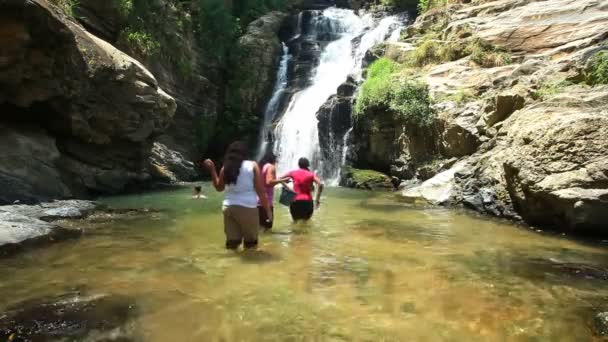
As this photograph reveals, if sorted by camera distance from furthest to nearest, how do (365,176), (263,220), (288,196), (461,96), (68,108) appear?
(365,176)
(461,96)
(68,108)
(288,196)
(263,220)

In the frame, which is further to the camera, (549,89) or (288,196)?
(549,89)

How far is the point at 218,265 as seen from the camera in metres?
6.08

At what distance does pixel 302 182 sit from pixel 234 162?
2.56 m

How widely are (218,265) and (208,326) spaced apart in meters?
2.12

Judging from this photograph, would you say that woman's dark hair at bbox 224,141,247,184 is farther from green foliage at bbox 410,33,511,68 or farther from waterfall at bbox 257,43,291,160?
waterfall at bbox 257,43,291,160

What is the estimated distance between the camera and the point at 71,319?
13.1ft

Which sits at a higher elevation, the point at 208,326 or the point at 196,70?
the point at 196,70

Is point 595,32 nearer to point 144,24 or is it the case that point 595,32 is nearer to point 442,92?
point 442,92

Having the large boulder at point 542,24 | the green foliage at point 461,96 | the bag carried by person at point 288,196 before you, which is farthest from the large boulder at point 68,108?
the large boulder at point 542,24

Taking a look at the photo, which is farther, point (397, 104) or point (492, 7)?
point (492, 7)

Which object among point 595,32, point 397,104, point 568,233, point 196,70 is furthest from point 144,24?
point 568,233

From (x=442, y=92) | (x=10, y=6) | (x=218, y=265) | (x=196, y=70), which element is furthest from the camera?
(x=196, y=70)

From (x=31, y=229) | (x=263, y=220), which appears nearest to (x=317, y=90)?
(x=263, y=220)

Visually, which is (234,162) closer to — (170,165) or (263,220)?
(263,220)
